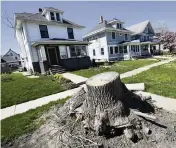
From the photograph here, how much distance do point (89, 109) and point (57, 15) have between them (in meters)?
18.5

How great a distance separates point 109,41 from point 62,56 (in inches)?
468

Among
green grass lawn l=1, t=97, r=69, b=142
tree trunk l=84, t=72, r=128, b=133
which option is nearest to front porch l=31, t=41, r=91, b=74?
green grass lawn l=1, t=97, r=69, b=142

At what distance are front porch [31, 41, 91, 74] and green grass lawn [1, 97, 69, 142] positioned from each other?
34.4ft

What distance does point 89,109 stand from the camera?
3289 mm

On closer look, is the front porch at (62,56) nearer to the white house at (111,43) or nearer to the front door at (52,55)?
the front door at (52,55)

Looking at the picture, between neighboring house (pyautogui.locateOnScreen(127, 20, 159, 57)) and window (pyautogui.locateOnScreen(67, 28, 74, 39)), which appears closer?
window (pyautogui.locateOnScreen(67, 28, 74, 39))

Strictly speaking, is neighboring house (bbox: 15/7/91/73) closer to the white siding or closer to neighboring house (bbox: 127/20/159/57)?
the white siding

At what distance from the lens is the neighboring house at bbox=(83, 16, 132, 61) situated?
2490 centimetres

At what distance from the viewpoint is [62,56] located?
54.4ft

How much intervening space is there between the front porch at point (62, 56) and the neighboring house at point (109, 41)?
805 cm

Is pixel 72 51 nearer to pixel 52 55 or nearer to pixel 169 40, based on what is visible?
pixel 52 55

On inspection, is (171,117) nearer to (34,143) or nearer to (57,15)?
(34,143)

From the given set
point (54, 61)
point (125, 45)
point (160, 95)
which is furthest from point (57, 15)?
point (160, 95)

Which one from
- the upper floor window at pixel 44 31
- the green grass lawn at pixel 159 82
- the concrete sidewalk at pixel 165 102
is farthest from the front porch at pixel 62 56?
the concrete sidewalk at pixel 165 102
